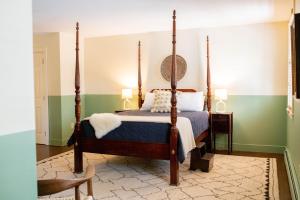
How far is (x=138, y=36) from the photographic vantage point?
6039 millimetres

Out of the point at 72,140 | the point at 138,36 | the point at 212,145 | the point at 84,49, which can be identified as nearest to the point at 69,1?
the point at 72,140

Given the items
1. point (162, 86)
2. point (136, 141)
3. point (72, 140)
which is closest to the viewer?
point (136, 141)

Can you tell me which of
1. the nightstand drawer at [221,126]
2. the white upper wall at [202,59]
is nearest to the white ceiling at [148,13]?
the white upper wall at [202,59]

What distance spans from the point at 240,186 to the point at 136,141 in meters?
1.39

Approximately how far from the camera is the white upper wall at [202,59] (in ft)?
16.6

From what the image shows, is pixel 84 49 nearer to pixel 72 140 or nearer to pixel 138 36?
pixel 138 36

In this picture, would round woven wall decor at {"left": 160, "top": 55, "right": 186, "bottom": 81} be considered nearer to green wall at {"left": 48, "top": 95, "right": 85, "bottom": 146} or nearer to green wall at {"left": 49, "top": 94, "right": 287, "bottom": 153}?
green wall at {"left": 49, "top": 94, "right": 287, "bottom": 153}

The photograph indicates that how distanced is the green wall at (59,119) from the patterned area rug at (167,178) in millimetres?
1112

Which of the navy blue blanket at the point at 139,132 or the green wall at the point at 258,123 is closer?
the navy blue blanket at the point at 139,132

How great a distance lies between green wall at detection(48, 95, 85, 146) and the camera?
19.3 ft

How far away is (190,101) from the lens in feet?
16.7

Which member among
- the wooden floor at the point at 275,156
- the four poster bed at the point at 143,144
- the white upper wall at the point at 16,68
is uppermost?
the white upper wall at the point at 16,68

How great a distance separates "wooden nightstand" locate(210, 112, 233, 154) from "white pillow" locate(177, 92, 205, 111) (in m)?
0.31

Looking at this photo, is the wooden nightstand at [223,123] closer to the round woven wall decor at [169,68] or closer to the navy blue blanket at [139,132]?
the round woven wall decor at [169,68]
